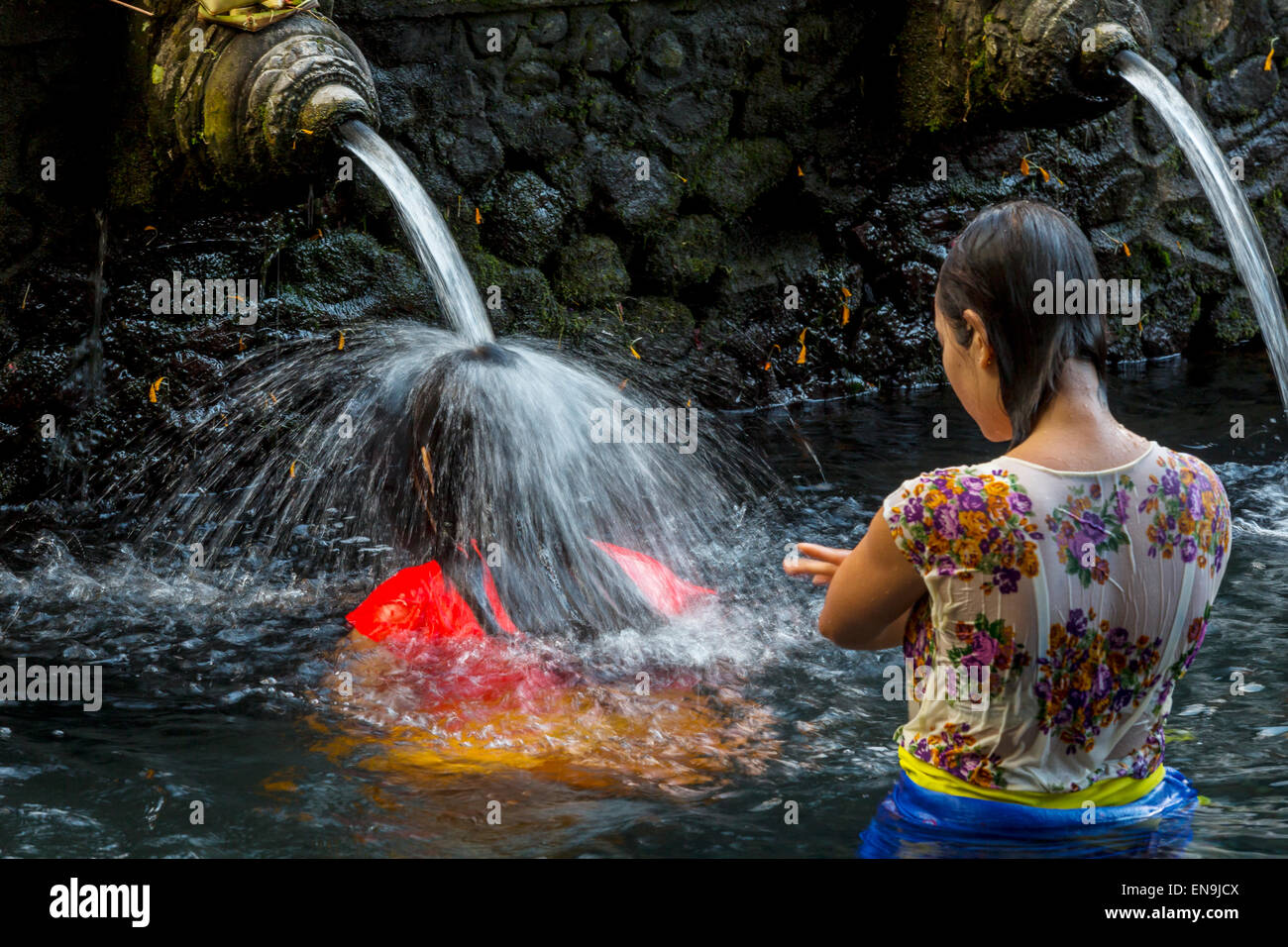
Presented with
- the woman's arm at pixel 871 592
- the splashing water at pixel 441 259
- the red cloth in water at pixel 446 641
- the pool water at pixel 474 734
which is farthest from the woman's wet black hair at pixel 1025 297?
the splashing water at pixel 441 259

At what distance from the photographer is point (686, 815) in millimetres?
2637

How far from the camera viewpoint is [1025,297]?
1807mm

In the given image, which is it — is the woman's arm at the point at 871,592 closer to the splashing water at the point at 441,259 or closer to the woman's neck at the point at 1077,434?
the woman's neck at the point at 1077,434

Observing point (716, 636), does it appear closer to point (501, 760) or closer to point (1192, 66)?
point (501, 760)

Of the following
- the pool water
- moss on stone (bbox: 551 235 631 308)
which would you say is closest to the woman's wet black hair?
the pool water

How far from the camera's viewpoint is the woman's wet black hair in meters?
1.79

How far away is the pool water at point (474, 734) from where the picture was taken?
2.57 meters

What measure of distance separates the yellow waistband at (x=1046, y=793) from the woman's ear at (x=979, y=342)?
0.62m

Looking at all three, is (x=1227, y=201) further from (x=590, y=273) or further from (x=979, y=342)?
(x=979, y=342)

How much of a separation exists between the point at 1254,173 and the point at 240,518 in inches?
227

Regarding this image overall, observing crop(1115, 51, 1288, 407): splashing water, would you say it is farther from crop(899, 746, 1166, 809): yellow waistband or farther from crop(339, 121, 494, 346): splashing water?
crop(899, 746, 1166, 809): yellow waistband

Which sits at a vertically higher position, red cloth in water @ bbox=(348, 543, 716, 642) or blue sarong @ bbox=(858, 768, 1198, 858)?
red cloth in water @ bbox=(348, 543, 716, 642)
